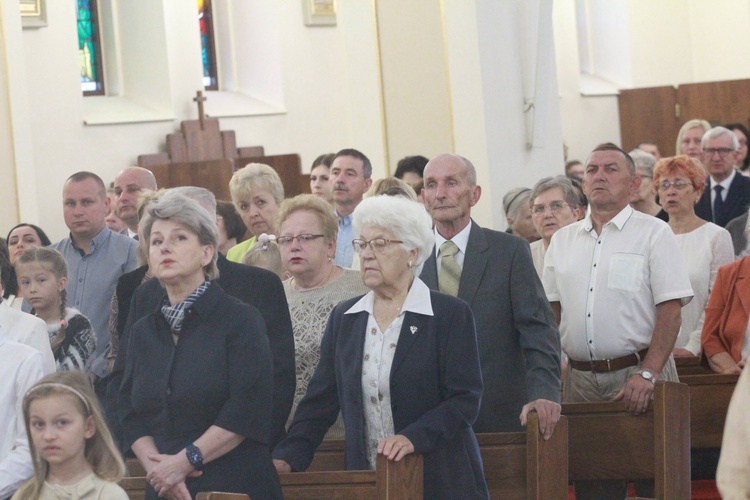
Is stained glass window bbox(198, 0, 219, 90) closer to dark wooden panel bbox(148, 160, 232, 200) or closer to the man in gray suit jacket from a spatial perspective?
dark wooden panel bbox(148, 160, 232, 200)

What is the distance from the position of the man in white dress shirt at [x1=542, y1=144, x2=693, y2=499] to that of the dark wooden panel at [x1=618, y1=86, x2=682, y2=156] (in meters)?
12.2

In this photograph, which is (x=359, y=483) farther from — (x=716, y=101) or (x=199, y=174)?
(x=716, y=101)

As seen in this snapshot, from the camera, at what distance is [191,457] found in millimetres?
3633

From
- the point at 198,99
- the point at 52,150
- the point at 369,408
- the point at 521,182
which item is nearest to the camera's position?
the point at 369,408

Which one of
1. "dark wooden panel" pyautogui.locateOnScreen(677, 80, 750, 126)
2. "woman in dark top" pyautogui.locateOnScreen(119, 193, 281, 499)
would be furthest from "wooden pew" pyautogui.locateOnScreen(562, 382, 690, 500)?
"dark wooden panel" pyautogui.locateOnScreen(677, 80, 750, 126)

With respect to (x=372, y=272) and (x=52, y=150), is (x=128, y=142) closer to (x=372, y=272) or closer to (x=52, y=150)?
(x=52, y=150)

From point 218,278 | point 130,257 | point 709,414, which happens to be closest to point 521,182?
point 130,257

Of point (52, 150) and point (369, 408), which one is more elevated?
point (52, 150)

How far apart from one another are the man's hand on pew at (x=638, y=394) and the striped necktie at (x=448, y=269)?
70 cm

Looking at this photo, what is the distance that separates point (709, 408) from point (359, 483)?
1.82 metres

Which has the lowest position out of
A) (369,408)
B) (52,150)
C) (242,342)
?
(369,408)

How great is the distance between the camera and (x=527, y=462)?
161 inches

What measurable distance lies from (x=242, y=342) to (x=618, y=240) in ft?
6.63

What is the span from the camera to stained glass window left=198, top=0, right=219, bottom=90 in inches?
597
